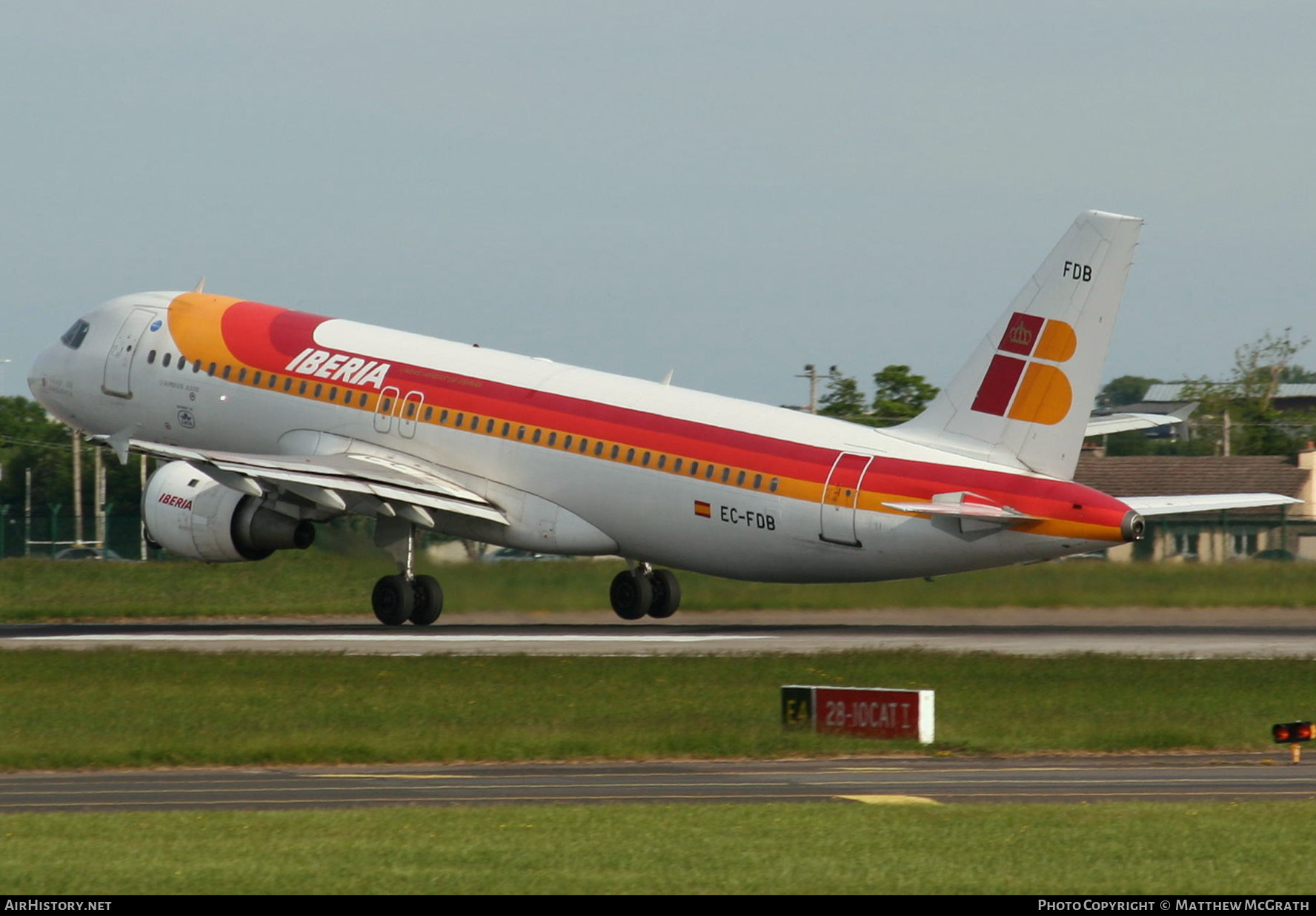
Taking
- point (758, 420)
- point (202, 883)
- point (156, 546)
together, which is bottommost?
point (202, 883)

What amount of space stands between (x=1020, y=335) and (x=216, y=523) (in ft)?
62.2

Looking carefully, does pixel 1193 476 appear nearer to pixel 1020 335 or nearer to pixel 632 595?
pixel 632 595

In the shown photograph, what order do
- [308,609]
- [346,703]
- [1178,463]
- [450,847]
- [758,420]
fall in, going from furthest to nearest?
[1178,463] → [308,609] → [758,420] → [346,703] → [450,847]

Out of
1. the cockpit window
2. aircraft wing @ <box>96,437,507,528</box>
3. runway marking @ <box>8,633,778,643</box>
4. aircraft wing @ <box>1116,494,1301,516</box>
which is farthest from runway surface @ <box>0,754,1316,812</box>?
the cockpit window

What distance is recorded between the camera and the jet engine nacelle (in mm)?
45312

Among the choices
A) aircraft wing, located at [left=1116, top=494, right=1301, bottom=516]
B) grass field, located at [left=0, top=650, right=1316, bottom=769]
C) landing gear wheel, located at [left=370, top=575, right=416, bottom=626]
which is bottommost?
grass field, located at [left=0, top=650, right=1316, bottom=769]

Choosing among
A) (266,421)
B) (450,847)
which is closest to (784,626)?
(266,421)

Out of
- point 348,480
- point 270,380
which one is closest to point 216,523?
point 348,480

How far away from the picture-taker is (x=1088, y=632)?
4403cm

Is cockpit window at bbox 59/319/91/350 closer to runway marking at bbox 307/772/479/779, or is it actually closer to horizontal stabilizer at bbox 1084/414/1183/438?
horizontal stabilizer at bbox 1084/414/1183/438

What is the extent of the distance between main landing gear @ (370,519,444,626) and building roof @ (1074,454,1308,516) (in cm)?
5194

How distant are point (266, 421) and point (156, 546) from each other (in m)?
4.03

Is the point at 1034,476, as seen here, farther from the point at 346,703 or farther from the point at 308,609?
the point at 308,609

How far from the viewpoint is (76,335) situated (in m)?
52.7
